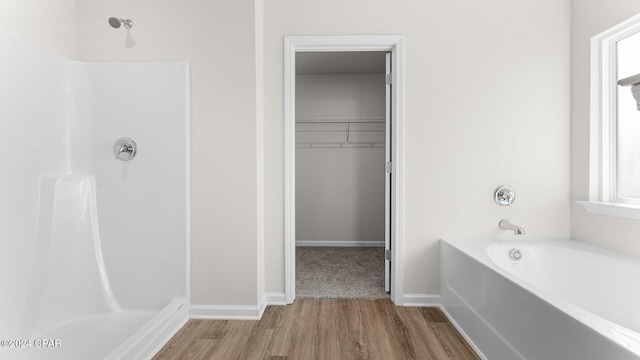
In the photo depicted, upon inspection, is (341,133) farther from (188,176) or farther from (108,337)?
(108,337)

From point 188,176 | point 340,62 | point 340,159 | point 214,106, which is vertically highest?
point 340,62

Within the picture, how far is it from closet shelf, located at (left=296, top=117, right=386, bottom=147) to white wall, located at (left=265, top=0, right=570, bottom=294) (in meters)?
1.84

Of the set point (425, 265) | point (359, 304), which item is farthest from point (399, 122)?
point (359, 304)

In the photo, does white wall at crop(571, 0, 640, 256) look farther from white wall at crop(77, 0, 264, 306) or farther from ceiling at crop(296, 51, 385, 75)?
white wall at crop(77, 0, 264, 306)

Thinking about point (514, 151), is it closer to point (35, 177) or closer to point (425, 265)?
point (425, 265)

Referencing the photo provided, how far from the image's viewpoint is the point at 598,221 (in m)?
2.07

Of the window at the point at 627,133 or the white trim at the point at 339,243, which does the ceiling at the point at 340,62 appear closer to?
the window at the point at 627,133

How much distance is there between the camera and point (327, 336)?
1.86m

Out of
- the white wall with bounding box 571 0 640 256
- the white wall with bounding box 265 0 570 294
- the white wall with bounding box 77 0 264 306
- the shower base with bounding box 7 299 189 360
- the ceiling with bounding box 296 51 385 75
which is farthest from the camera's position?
the ceiling with bounding box 296 51 385 75

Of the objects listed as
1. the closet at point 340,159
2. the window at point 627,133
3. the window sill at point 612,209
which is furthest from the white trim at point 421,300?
the closet at point 340,159

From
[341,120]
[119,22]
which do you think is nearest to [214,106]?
[119,22]

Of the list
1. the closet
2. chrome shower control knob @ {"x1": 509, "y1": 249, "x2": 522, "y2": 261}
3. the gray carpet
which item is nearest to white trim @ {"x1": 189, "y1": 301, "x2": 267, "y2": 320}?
the gray carpet

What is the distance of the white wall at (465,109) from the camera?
7.45 ft

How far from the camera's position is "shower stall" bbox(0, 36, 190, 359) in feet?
5.32
